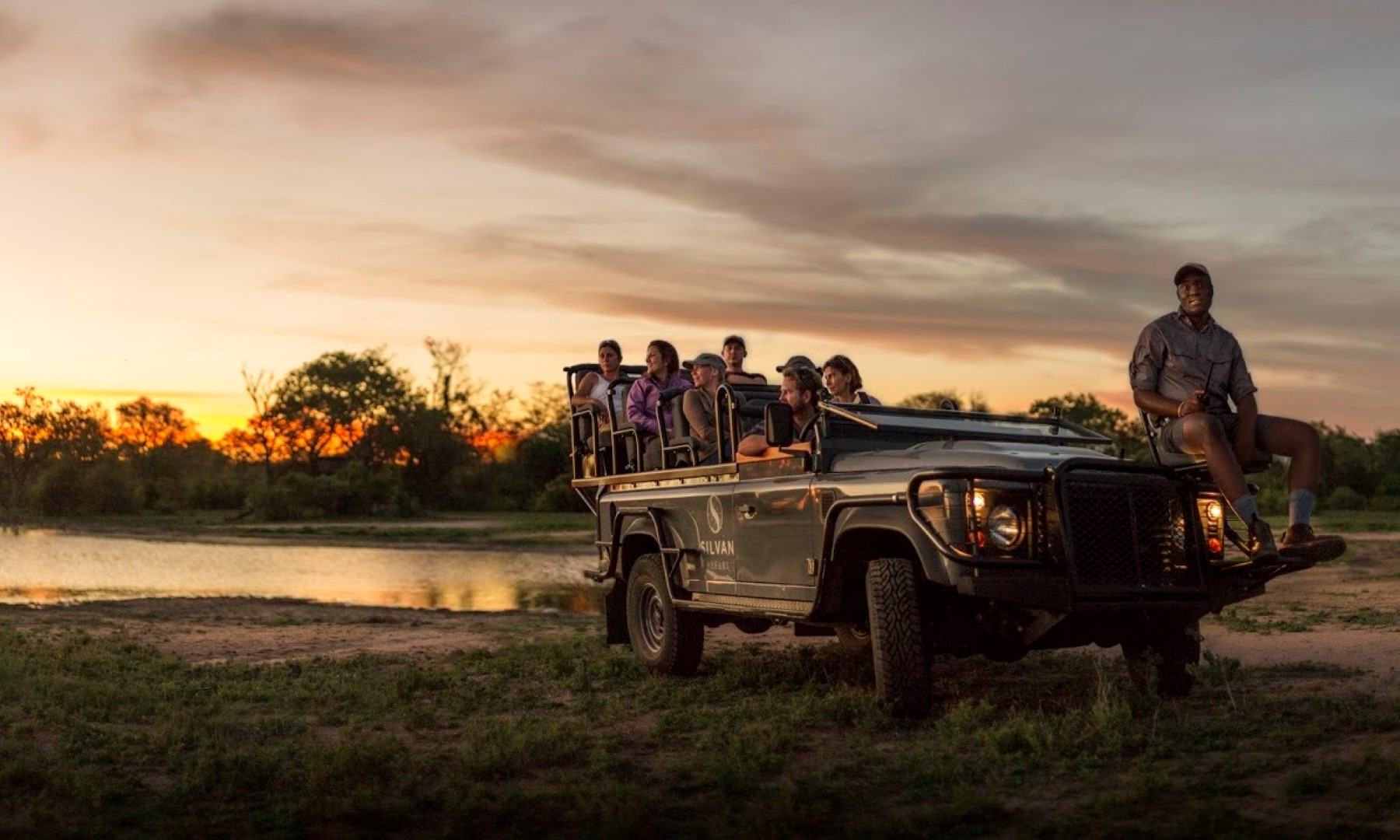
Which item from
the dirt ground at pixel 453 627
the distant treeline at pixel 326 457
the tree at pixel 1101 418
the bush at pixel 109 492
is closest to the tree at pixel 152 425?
→ the distant treeline at pixel 326 457

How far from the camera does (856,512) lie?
9133 mm

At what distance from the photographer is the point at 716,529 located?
1095cm

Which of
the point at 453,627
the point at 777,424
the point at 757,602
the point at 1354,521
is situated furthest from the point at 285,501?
the point at 777,424

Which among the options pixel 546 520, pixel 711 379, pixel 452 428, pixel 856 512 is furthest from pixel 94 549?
pixel 452 428

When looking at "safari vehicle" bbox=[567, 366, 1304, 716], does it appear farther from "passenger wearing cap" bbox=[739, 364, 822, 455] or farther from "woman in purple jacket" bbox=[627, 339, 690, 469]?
"woman in purple jacket" bbox=[627, 339, 690, 469]

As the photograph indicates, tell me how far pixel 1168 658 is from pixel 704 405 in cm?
379

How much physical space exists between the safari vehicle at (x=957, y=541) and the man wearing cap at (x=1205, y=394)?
0.98ft

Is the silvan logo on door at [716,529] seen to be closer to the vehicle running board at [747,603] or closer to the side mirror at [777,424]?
the vehicle running board at [747,603]

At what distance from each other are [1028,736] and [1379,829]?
2188 mm

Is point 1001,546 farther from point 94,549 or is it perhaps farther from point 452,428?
point 452,428

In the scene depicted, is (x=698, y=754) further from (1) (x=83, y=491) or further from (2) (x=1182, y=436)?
(1) (x=83, y=491)

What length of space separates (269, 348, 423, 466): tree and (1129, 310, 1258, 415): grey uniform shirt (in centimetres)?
8193

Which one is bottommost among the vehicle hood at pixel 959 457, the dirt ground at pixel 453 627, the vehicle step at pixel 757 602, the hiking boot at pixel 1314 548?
the dirt ground at pixel 453 627

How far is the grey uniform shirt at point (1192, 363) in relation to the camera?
30.8 ft
